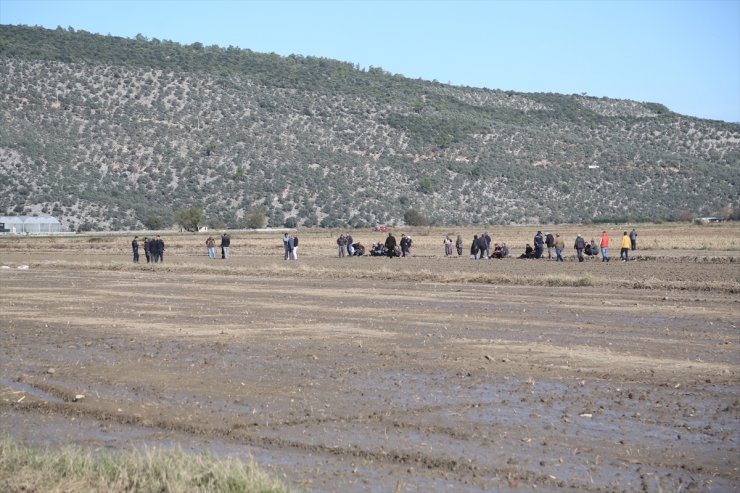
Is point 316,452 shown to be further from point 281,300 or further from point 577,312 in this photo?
point 281,300

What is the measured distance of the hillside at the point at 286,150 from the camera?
10025cm

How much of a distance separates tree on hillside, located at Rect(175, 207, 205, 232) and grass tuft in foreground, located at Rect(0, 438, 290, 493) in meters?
84.4

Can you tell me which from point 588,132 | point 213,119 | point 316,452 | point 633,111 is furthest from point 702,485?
point 633,111

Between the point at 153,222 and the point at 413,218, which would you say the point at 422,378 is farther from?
the point at 413,218

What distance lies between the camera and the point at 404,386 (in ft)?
44.8

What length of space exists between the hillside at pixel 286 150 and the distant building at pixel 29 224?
106 inches

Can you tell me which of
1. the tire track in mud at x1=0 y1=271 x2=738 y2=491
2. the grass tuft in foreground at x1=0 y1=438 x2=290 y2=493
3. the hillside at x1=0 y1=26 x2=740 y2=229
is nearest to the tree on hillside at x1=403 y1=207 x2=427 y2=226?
the hillside at x1=0 y1=26 x2=740 y2=229

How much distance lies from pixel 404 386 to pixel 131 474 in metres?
5.59

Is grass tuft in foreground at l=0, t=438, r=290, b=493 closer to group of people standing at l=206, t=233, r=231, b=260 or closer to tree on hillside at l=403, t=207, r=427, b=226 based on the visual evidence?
group of people standing at l=206, t=233, r=231, b=260

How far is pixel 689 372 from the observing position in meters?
14.6

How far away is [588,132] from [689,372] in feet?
442

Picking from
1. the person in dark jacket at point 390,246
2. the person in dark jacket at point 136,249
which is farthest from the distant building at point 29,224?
the person in dark jacket at point 390,246

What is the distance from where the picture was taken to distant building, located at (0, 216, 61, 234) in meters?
90.8

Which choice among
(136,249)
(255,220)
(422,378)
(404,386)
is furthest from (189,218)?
(404,386)
